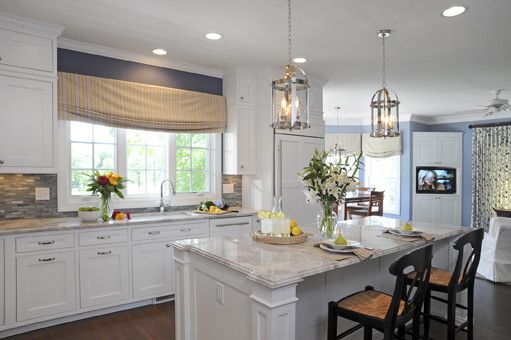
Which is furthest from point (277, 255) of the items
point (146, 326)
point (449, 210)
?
point (449, 210)

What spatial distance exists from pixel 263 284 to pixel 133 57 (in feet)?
11.0

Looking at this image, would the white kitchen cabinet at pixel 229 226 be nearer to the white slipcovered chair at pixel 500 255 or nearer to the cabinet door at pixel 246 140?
the cabinet door at pixel 246 140

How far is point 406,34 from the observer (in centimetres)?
352

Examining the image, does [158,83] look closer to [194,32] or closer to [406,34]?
[194,32]

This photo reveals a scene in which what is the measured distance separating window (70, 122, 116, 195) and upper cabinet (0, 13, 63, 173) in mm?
448

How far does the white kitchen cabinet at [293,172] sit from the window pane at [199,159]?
96 centimetres

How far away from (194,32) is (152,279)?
98.9 inches

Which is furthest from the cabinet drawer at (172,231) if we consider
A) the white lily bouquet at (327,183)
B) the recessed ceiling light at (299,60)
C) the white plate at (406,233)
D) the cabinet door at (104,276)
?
the recessed ceiling light at (299,60)

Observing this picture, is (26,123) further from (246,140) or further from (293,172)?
(293,172)

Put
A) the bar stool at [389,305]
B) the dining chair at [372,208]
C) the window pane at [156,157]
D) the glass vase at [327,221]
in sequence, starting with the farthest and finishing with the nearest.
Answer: the dining chair at [372,208]
the window pane at [156,157]
the glass vase at [327,221]
the bar stool at [389,305]

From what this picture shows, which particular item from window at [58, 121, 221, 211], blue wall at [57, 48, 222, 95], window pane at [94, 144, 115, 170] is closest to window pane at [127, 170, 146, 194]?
window at [58, 121, 221, 211]

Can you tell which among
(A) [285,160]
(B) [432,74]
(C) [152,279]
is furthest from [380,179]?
(C) [152,279]

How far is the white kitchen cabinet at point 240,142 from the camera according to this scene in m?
4.69

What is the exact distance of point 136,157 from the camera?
14.1 feet
